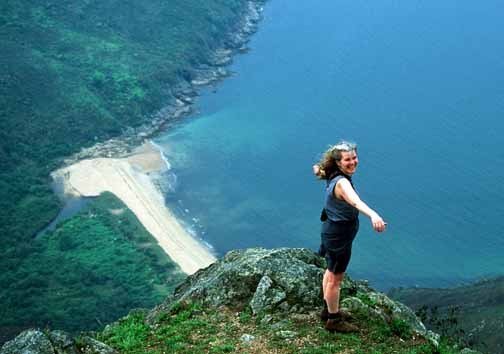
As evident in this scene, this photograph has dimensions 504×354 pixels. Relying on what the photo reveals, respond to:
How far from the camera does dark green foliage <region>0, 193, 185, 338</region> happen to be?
123 feet

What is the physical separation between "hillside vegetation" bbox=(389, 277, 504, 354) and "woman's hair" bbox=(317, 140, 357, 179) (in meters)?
13.3

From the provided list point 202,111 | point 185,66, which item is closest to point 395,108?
point 202,111

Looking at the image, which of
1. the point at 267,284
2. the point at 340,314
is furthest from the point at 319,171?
the point at 267,284

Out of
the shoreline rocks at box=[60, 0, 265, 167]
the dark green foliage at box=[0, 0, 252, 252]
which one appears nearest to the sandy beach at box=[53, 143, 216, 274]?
the shoreline rocks at box=[60, 0, 265, 167]

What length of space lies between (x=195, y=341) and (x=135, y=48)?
220 ft

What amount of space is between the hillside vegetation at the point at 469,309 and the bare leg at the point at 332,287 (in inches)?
484

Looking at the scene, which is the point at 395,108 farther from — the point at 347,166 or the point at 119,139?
the point at 347,166

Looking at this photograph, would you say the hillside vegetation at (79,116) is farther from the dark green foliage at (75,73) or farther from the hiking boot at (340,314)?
the hiking boot at (340,314)

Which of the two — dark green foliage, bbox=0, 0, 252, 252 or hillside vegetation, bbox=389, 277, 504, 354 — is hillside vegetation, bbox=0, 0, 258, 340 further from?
hillside vegetation, bbox=389, 277, 504, 354

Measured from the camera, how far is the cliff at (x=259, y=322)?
8227 millimetres

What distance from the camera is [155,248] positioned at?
4466 centimetres

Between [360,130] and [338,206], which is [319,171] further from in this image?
[360,130]

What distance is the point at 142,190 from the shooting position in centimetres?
5178

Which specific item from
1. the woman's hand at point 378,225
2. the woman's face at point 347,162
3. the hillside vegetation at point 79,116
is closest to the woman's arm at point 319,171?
the woman's face at point 347,162
